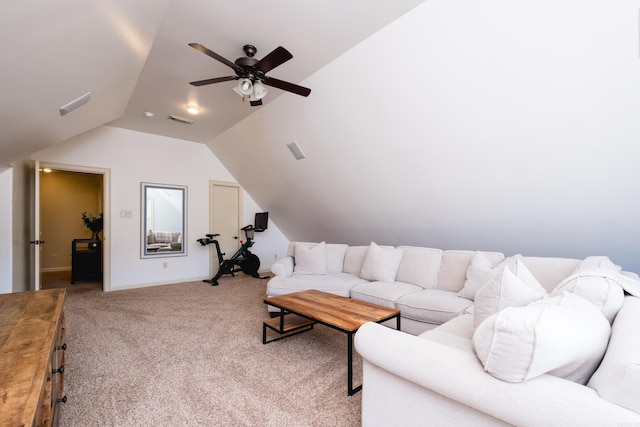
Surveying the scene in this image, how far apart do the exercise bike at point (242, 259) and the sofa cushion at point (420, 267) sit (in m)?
3.37

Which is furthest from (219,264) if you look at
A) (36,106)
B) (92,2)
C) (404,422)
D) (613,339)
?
(613,339)

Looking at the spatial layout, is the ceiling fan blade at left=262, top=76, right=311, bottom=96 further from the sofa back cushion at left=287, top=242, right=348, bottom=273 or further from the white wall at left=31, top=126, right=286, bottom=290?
the white wall at left=31, top=126, right=286, bottom=290

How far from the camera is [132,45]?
7.79 ft

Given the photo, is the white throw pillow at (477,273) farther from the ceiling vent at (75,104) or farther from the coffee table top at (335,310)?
the ceiling vent at (75,104)

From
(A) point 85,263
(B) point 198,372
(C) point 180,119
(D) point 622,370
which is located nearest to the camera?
(D) point 622,370

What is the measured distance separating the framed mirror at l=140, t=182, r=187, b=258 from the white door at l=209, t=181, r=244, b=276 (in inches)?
22.1

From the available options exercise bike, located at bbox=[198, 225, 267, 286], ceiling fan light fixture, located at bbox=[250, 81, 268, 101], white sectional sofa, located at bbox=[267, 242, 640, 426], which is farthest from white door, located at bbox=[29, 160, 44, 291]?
white sectional sofa, located at bbox=[267, 242, 640, 426]

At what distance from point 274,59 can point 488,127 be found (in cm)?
189

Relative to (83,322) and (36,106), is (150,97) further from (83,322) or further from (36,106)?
(83,322)

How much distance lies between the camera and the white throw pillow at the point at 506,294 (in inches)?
53.7

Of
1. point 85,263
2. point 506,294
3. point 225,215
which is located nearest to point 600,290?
point 506,294

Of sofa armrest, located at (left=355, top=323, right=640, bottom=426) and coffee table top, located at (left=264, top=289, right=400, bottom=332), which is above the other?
sofa armrest, located at (left=355, top=323, right=640, bottom=426)

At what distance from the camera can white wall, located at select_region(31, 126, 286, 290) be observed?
4.69 m

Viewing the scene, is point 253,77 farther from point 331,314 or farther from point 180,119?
point 180,119
